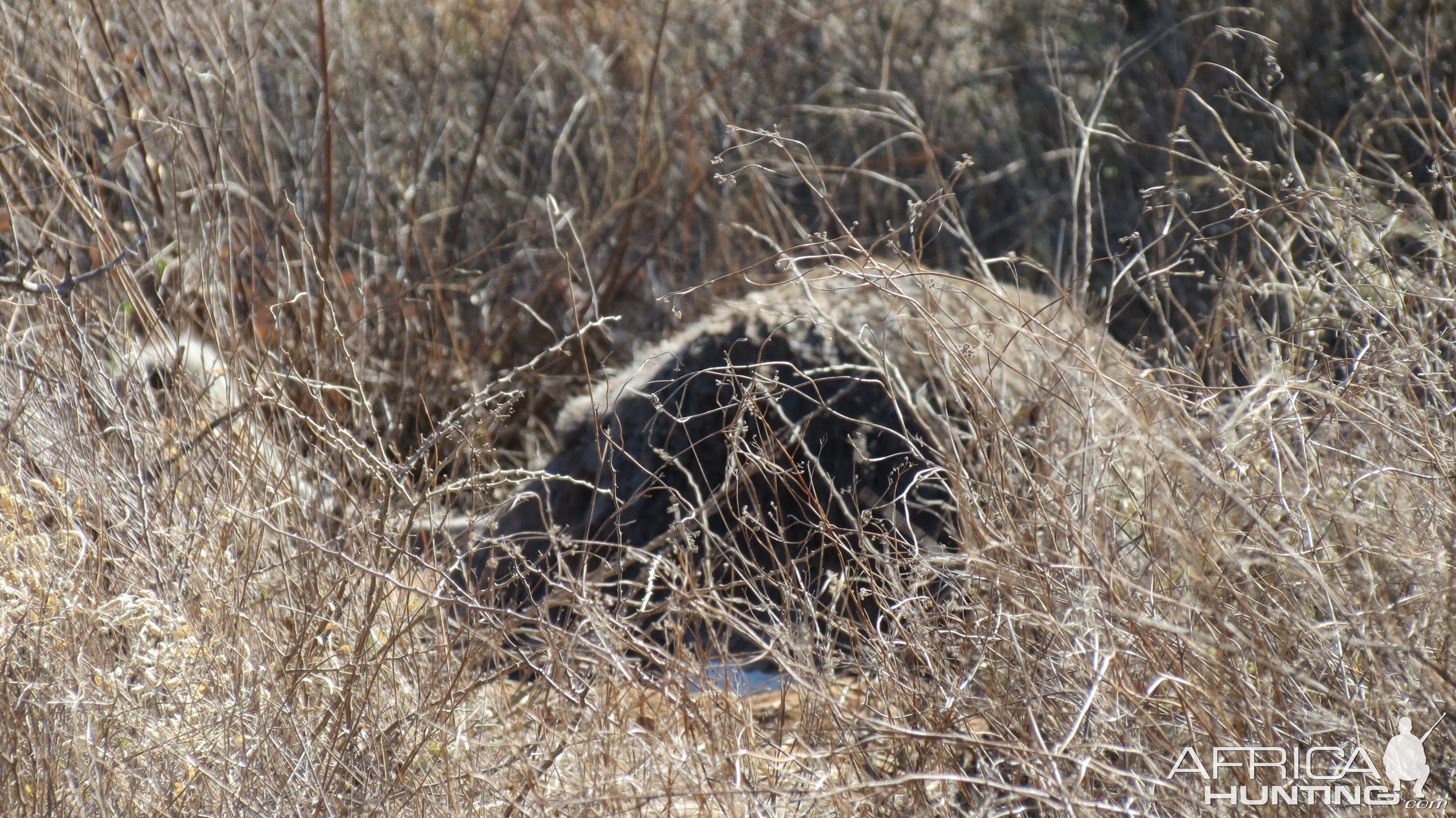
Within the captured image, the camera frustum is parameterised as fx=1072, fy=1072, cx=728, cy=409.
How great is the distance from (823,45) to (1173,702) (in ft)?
20.6

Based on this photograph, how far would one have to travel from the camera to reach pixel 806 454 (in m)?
2.70

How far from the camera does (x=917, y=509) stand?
3307 mm

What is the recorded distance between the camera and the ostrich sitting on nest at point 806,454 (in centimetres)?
207

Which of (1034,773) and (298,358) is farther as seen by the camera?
(298,358)

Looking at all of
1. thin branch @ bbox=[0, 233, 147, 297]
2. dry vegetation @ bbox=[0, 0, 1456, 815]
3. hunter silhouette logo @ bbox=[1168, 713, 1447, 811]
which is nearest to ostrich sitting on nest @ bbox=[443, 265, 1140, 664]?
dry vegetation @ bbox=[0, 0, 1456, 815]

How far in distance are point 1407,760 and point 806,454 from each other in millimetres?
1428

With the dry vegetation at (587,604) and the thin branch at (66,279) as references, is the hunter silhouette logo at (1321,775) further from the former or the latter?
the thin branch at (66,279)

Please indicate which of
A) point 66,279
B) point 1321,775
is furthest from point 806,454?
point 66,279

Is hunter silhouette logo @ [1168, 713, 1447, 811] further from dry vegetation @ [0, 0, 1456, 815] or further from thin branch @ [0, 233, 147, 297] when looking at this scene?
thin branch @ [0, 233, 147, 297]

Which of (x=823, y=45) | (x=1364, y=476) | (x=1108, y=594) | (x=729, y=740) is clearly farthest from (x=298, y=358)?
(x=823, y=45)

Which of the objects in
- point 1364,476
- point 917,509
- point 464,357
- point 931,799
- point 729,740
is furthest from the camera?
point 464,357

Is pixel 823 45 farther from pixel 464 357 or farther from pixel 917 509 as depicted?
pixel 917 509

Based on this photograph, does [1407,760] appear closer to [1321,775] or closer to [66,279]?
[1321,775]

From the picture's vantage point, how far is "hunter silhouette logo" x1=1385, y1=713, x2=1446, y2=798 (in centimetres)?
159
